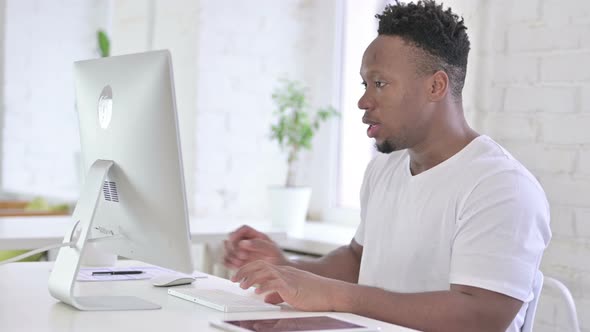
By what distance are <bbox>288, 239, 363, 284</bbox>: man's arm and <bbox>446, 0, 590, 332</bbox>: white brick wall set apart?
0.54 metres

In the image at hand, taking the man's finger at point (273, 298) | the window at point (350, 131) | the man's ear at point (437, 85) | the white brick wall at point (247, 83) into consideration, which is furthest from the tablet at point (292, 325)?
the white brick wall at point (247, 83)

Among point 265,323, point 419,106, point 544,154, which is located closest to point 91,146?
point 265,323

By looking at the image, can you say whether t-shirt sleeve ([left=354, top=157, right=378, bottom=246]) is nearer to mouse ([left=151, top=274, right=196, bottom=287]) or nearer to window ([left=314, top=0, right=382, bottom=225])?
mouse ([left=151, top=274, right=196, bottom=287])

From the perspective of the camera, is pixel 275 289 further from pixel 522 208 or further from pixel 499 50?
pixel 499 50

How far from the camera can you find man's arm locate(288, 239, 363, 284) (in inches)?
86.7

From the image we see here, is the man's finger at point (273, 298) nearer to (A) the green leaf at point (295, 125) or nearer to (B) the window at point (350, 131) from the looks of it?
(A) the green leaf at point (295, 125)

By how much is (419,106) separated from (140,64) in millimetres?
643

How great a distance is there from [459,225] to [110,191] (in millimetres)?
688

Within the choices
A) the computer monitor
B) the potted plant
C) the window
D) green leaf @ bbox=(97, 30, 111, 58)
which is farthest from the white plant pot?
green leaf @ bbox=(97, 30, 111, 58)

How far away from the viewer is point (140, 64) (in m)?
1.68

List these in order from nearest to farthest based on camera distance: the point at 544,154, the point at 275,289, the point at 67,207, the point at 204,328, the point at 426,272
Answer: the point at 204,328, the point at 275,289, the point at 426,272, the point at 544,154, the point at 67,207

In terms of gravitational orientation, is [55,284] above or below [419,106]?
below

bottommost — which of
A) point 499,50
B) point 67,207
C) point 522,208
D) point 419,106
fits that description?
point 67,207

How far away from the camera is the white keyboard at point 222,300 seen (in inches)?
67.2
